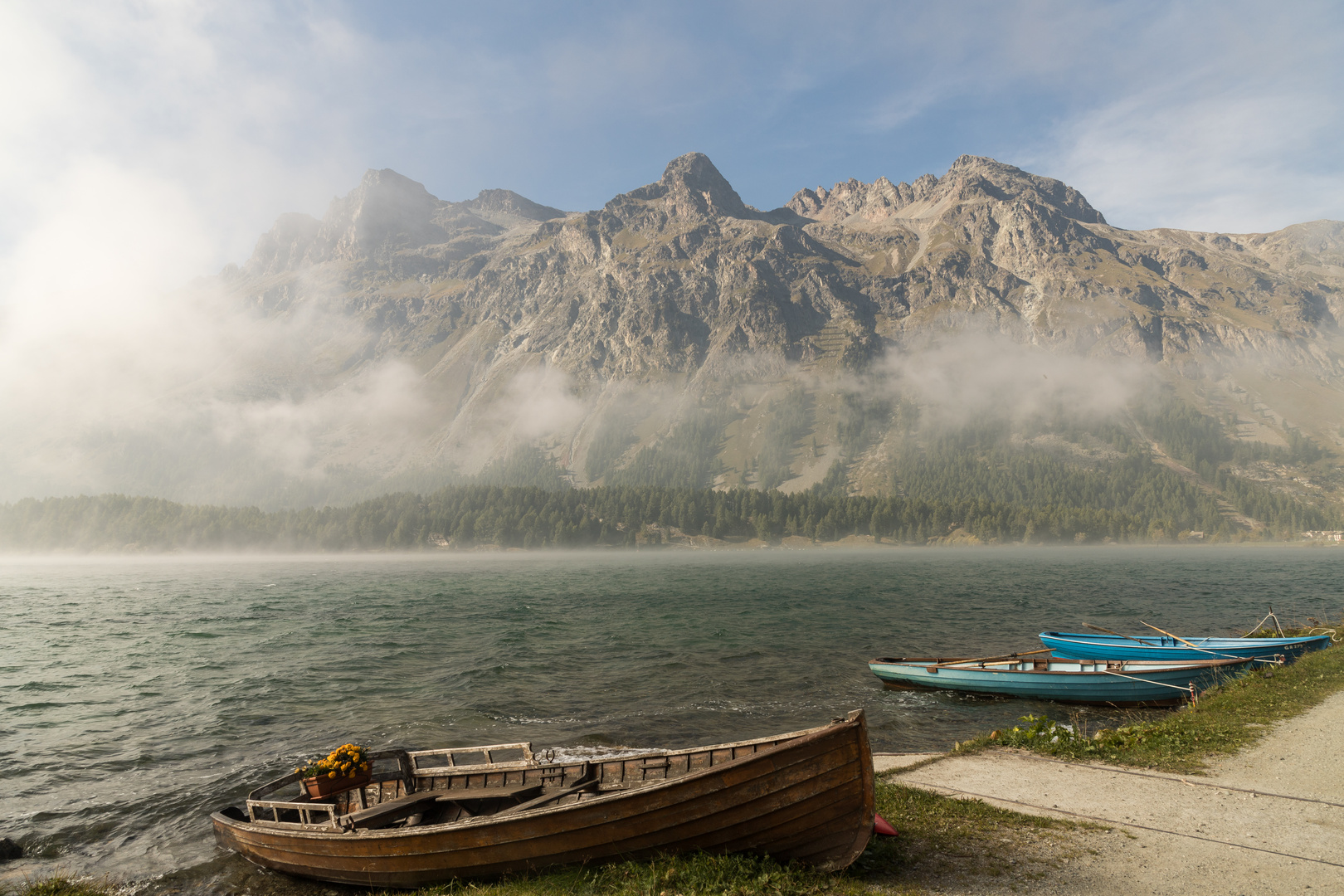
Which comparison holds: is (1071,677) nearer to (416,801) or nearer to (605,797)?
(605,797)

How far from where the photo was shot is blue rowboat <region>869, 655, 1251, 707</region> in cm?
2925

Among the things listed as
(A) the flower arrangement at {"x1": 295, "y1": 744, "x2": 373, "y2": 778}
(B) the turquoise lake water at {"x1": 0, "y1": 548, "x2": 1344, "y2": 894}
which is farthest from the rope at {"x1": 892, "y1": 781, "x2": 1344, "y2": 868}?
(A) the flower arrangement at {"x1": 295, "y1": 744, "x2": 373, "y2": 778}

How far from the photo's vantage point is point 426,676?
129ft

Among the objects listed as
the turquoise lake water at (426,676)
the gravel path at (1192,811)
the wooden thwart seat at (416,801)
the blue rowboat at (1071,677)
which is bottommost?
the turquoise lake water at (426,676)

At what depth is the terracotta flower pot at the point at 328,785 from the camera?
52.8 feet

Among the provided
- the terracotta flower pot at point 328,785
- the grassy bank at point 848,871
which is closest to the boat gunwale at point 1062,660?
the grassy bank at point 848,871

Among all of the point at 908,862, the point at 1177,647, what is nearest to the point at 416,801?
the point at 908,862

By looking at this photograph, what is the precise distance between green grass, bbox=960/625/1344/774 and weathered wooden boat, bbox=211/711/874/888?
1260 cm

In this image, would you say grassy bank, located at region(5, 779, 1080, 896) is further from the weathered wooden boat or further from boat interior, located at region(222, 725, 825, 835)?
boat interior, located at region(222, 725, 825, 835)

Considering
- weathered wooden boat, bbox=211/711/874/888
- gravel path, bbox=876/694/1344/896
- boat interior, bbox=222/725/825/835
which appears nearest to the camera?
gravel path, bbox=876/694/1344/896

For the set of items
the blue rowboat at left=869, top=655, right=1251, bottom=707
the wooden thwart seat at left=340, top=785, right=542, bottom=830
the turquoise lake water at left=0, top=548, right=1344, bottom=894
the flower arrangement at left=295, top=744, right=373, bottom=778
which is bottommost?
the turquoise lake water at left=0, top=548, right=1344, bottom=894

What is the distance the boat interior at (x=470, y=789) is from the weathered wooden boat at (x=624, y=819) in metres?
0.04

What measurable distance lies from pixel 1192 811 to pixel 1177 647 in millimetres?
26042

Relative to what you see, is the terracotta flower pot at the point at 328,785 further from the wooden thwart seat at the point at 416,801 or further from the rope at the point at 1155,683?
the rope at the point at 1155,683
